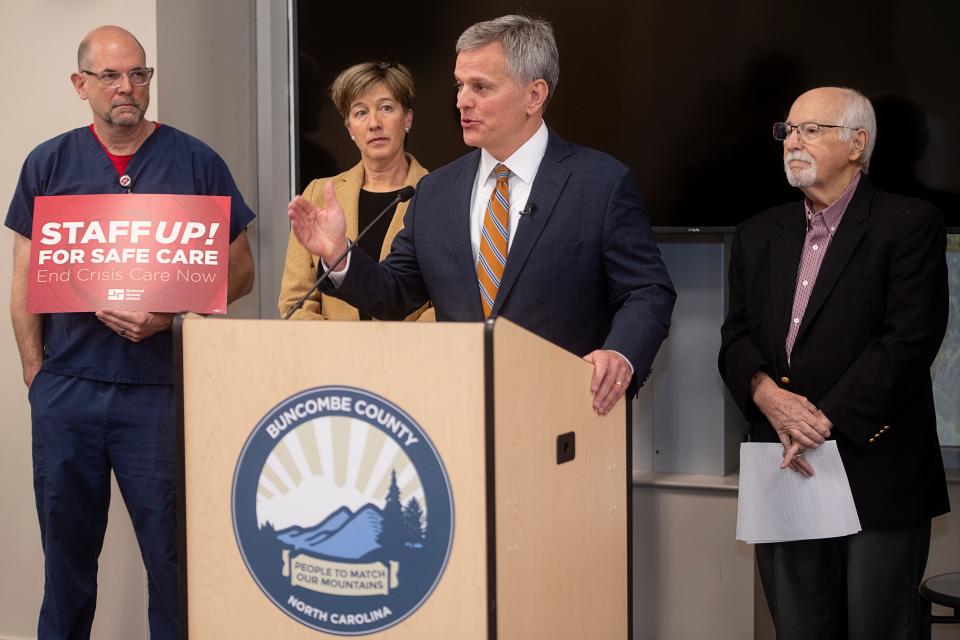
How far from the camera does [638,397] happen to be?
11.8ft

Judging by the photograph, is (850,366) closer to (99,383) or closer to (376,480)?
(376,480)

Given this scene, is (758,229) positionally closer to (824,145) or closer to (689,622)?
(824,145)

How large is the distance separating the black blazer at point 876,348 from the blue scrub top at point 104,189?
1.58m

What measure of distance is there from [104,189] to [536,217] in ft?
4.59

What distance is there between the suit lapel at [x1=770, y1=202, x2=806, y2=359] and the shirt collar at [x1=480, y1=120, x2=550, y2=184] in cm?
72

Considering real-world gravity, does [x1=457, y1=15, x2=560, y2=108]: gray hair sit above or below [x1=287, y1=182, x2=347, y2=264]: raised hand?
above

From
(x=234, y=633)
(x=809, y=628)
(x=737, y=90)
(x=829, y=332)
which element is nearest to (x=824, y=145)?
(x=829, y=332)

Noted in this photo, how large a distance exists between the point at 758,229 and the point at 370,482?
61.5 inches

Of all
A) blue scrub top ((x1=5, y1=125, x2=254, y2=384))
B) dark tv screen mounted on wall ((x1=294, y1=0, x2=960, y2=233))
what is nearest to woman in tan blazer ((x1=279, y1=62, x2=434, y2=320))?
Result: dark tv screen mounted on wall ((x1=294, y1=0, x2=960, y2=233))

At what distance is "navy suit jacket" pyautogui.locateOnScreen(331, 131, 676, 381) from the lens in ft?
7.39

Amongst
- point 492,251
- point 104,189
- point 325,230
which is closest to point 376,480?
point 325,230

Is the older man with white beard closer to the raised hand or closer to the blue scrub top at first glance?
the raised hand

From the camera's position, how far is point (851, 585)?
101 inches

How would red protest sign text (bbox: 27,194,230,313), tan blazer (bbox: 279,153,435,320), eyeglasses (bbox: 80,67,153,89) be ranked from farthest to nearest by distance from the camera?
tan blazer (bbox: 279,153,435,320)
eyeglasses (bbox: 80,67,153,89)
red protest sign text (bbox: 27,194,230,313)
